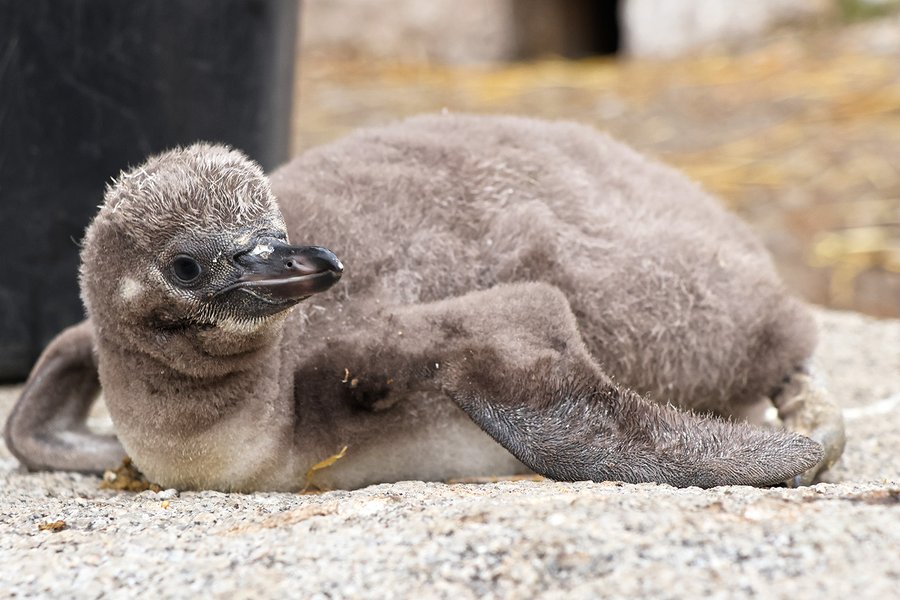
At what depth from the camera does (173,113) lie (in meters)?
4.80

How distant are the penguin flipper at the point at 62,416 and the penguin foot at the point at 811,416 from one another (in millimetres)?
2106

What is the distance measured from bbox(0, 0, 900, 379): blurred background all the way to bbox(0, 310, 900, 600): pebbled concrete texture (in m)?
2.27

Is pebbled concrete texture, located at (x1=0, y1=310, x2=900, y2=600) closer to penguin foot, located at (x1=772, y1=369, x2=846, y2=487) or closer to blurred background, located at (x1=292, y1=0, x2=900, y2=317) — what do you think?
penguin foot, located at (x1=772, y1=369, x2=846, y2=487)

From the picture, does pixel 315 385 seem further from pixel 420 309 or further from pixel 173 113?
pixel 173 113

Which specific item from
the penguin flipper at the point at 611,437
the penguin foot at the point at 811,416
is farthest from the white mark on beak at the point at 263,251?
the penguin foot at the point at 811,416

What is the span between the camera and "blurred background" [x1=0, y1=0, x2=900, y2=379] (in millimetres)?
4668

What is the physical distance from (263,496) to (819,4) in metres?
9.16

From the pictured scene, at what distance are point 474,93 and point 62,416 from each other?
7.11m

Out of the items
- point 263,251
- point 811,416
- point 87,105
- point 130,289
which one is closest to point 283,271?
point 263,251

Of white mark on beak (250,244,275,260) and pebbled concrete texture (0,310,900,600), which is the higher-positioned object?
white mark on beak (250,244,275,260)

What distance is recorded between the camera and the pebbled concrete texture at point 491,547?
6.83ft

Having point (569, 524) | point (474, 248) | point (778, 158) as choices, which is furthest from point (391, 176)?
point (778, 158)

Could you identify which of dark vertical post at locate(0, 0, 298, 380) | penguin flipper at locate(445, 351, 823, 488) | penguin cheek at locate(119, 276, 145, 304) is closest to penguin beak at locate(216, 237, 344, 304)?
penguin cheek at locate(119, 276, 145, 304)

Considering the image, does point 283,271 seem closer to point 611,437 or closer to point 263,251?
point 263,251
